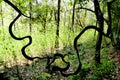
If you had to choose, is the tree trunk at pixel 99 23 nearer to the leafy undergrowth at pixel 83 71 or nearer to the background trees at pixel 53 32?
the background trees at pixel 53 32

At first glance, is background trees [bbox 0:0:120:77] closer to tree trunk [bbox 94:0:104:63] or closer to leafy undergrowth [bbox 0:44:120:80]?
tree trunk [bbox 94:0:104:63]

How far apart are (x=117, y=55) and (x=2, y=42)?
8140mm

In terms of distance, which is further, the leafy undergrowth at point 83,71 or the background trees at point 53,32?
the background trees at point 53,32

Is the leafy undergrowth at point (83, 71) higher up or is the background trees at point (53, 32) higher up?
A: the background trees at point (53, 32)

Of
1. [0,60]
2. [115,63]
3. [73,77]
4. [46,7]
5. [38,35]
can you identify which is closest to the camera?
[73,77]

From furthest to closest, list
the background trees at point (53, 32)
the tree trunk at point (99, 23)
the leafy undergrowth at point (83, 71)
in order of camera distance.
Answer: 1. the background trees at point (53, 32)
2. the leafy undergrowth at point (83, 71)
3. the tree trunk at point (99, 23)

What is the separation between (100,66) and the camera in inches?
600

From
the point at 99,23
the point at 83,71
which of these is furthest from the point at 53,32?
the point at 99,23

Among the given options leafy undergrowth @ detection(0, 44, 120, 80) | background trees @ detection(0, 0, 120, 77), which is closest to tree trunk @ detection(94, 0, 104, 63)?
background trees @ detection(0, 0, 120, 77)

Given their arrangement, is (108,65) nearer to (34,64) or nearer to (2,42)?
(2,42)

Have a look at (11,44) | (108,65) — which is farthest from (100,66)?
(11,44)

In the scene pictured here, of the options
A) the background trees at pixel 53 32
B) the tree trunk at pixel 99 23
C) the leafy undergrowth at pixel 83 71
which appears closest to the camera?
the tree trunk at pixel 99 23

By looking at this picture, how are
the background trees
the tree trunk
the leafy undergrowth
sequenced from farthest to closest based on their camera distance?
the background trees → the leafy undergrowth → the tree trunk

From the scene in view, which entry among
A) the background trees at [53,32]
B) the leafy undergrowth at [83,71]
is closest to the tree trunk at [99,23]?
the background trees at [53,32]
